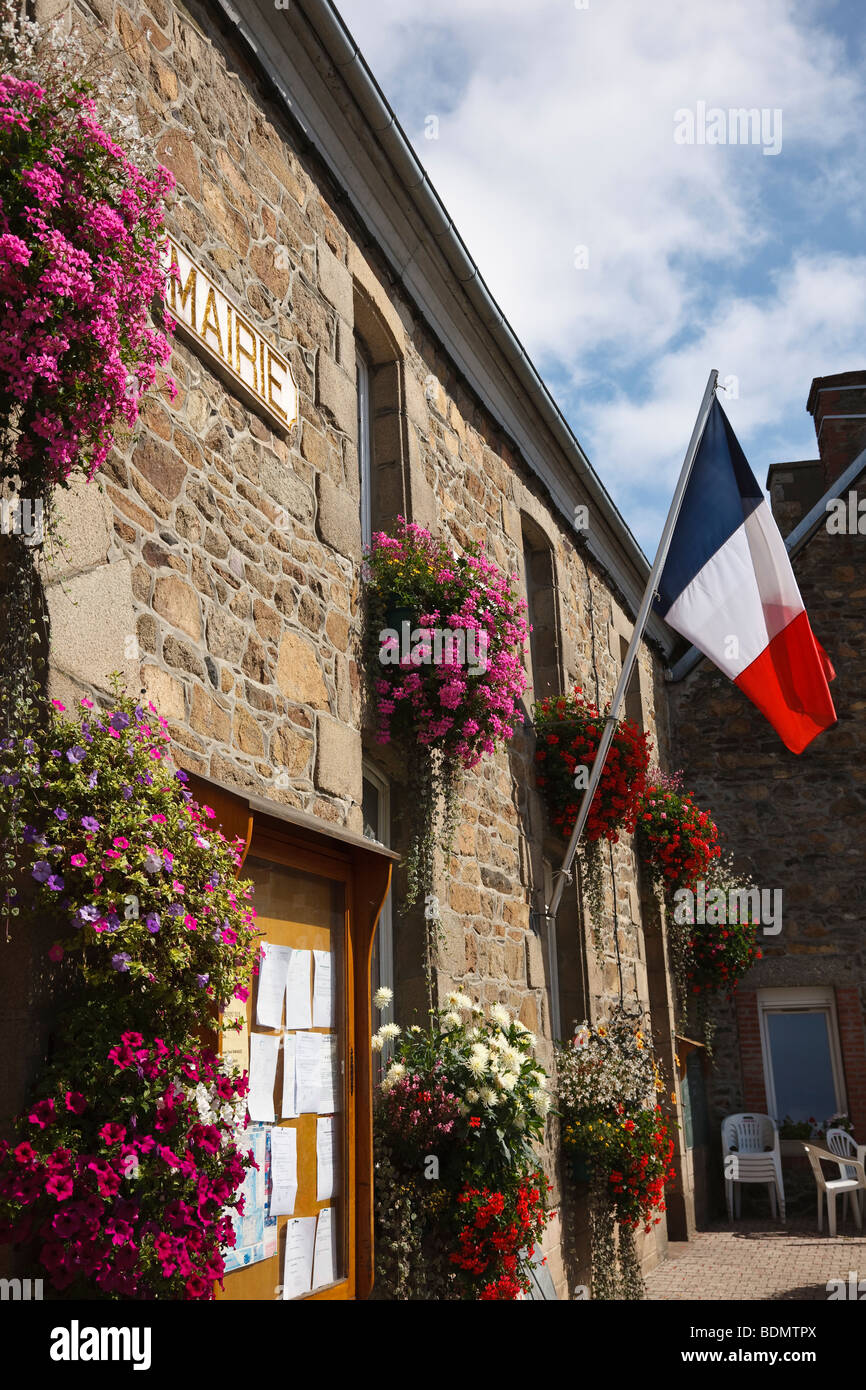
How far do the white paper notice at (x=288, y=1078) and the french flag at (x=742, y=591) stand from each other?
4.01 meters

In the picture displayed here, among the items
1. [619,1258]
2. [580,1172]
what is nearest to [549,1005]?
[580,1172]

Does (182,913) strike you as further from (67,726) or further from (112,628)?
(112,628)

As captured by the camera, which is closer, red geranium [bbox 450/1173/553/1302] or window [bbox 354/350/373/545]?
red geranium [bbox 450/1173/553/1302]

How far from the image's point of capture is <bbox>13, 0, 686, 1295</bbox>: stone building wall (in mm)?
3645

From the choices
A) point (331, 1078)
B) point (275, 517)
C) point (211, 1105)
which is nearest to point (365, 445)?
point (275, 517)

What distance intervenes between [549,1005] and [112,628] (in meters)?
4.86

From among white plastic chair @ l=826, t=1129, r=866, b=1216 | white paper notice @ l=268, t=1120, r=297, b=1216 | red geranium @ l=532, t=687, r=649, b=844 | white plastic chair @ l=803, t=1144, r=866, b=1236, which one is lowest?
white plastic chair @ l=803, t=1144, r=866, b=1236

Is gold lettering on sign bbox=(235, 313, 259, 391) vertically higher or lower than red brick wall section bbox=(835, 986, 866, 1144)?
higher

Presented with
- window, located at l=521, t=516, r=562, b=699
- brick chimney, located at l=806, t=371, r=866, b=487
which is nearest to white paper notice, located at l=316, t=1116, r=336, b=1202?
window, located at l=521, t=516, r=562, b=699

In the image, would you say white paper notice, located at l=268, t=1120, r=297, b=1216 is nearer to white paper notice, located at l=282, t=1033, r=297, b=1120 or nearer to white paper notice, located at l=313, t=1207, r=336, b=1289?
white paper notice, located at l=282, t=1033, r=297, b=1120

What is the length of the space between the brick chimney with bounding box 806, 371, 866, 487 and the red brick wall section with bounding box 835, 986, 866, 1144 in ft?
19.7

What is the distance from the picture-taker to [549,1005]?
741cm

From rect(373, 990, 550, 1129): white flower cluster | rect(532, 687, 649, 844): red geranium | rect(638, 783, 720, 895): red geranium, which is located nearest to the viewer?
rect(373, 990, 550, 1129): white flower cluster

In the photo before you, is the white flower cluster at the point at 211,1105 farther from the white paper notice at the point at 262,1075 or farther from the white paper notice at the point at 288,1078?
the white paper notice at the point at 288,1078
